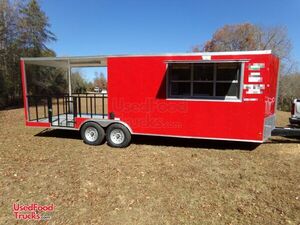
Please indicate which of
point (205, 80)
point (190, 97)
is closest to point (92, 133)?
point (190, 97)

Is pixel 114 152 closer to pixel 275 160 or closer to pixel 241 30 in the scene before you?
pixel 275 160

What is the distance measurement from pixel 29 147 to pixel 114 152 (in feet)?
8.39

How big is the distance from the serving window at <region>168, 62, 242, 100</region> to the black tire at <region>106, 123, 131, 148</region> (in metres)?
1.60

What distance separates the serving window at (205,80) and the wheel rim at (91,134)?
2425 millimetres

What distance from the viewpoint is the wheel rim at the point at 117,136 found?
612 cm

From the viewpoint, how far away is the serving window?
5.32 metres

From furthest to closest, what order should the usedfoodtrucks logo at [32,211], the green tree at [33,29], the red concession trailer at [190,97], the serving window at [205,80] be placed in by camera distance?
the green tree at [33,29], the serving window at [205,80], the red concession trailer at [190,97], the usedfoodtrucks logo at [32,211]

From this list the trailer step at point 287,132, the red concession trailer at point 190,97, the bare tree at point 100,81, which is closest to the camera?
the red concession trailer at point 190,97

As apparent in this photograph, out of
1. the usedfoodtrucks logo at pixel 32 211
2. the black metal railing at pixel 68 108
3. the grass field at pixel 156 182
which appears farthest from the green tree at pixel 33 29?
the usedfoodtrucks logo at pixel 32 211

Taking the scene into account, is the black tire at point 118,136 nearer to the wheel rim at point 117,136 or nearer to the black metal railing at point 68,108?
the wheel rim at point 117,136

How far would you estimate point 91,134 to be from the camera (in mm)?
6398

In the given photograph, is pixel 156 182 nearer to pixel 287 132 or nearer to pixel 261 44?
pixel 287 132

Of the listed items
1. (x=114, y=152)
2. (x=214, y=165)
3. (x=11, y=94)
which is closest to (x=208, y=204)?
(x=214, y=165)

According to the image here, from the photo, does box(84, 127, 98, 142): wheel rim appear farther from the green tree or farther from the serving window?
the green tree
